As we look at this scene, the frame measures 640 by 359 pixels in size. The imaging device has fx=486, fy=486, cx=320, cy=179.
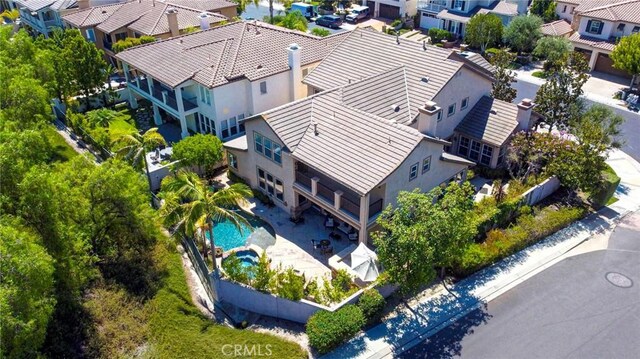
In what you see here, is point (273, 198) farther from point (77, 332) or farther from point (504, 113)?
point (504, 113)

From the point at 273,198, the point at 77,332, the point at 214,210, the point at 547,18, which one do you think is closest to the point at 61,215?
the point at 77,332

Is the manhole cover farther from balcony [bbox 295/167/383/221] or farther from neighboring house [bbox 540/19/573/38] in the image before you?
neighboring house [bbox 540/19/573/38]

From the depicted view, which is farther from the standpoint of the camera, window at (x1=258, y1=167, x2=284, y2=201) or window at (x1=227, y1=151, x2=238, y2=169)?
window at (x1=227, y1=151, x2=238, y2=169)

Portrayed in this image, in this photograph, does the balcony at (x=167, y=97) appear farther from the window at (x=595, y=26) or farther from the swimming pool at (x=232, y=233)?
the window at (x=595, y=26)

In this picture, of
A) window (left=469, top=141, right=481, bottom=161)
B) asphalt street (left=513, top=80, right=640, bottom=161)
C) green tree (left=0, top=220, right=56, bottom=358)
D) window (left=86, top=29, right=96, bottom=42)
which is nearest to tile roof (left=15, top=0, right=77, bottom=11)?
window (left=86, top=29, right=96, bottom=42)

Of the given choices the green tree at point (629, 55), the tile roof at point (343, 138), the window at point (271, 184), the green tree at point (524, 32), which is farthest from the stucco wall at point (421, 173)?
the green tree at point (524, 32)

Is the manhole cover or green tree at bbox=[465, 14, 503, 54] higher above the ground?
green tree at bbox=[465, 14, 503, 54]
